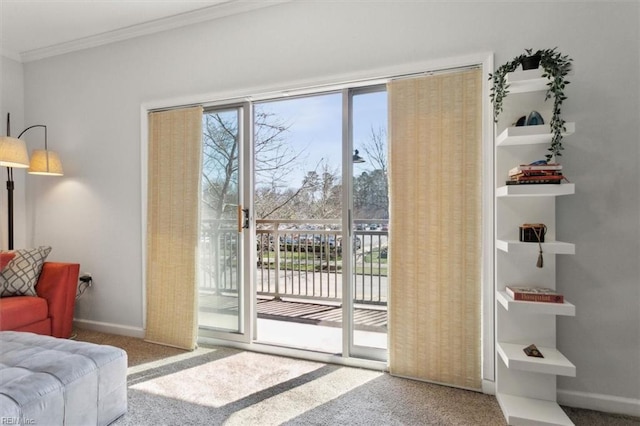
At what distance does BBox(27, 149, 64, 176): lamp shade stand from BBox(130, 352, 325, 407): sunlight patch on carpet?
7.23 ft

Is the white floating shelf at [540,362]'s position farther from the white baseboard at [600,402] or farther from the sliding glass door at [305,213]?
the sliding glass door at [305,213]

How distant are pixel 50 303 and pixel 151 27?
2486 millimetres

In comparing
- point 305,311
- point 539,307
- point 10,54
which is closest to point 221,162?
point 305,311

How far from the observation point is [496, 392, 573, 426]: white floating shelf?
5.60ft

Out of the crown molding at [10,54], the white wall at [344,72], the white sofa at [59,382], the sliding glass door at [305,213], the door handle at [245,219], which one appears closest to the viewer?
the white sofa at [59,382]

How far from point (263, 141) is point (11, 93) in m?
2.68

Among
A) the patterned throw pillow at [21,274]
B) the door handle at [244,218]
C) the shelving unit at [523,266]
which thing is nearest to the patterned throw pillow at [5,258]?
the patterned throw pillow at [21,274]

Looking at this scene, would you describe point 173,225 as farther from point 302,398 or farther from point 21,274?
point 302,398

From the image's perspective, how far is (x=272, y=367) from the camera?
8.09ft

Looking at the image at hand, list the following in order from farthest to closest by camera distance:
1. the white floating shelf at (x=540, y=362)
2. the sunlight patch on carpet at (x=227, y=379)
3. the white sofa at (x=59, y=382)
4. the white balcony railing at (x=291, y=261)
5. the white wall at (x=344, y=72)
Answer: the white balcony railing at (x=291, y=261), the sunlight patch on carpet at (x=227, y=379), the white wall at (x=344, y=72), the white floating shelf at (x=540, y=362), the white sofa at (x=59, y=382)

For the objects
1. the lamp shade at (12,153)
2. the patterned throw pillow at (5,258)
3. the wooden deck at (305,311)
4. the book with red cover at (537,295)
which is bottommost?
the wooden deck at (305,311)

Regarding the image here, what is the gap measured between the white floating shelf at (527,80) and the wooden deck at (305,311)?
184 centimetres

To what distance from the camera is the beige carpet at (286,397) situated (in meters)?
1.85

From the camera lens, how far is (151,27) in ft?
9.73
